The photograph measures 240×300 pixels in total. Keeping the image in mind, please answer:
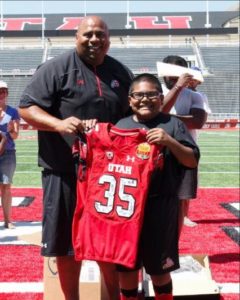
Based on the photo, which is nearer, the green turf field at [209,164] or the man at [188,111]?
the man at [188,111]

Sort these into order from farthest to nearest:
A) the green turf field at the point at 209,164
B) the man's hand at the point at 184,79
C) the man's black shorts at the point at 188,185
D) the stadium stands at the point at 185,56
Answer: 1. the stadium stands at the point at 185,56
2. the green turf field at the point at 209,164
3. the man's black shorts at the point at 188,185
4. the man's hand at the point at 184,79

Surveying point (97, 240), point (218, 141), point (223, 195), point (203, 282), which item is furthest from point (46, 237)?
point (218, 141)

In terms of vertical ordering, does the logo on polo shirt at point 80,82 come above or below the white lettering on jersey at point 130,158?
above

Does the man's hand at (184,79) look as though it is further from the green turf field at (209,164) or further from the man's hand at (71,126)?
the green turf field at (209,164)

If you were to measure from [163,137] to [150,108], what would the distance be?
0.73ft

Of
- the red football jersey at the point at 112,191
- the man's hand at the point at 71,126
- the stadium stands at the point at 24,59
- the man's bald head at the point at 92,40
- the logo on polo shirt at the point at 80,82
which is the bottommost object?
the stadium stands at the point at 24,59

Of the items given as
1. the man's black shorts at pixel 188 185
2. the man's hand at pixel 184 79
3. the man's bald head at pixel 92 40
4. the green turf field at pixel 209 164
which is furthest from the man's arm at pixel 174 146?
the green turf field at pixel 209 164

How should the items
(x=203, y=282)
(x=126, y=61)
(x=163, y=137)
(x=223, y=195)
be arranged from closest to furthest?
1. (x=163, y=137)
2. (x=203, y=282)
3. (x=223, y=195)
4. (x=126, y=61)

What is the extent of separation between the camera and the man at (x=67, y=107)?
3219 millimetres

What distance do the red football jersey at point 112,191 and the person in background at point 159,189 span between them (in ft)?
0.25

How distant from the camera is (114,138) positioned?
3033 millimetres

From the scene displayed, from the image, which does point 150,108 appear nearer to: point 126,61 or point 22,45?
point 126,61

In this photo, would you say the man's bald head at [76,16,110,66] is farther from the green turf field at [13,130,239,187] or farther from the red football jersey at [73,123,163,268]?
the green turf field at [13,130,239,187]

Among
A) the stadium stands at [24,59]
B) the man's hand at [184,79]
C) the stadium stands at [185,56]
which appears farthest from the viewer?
the stadium stands at [24,59]
